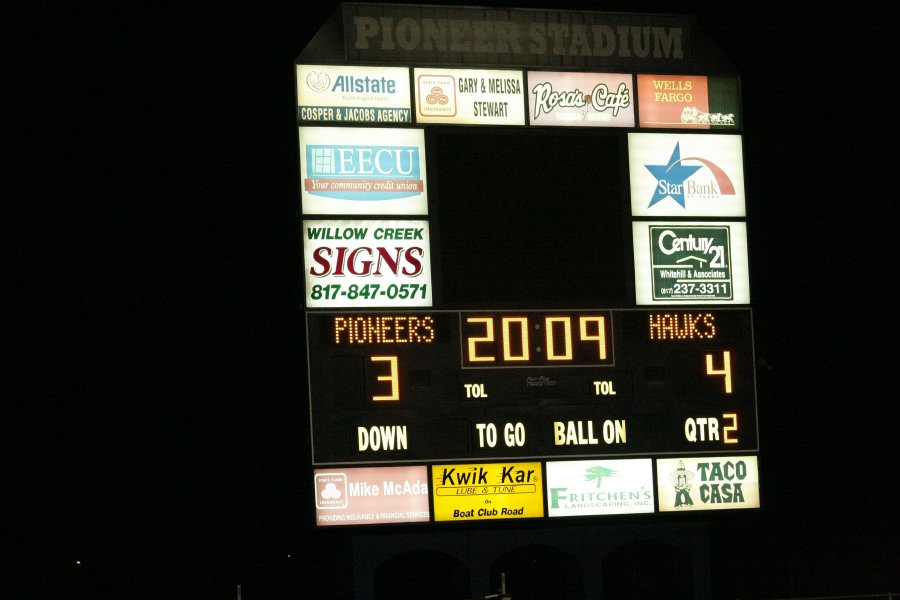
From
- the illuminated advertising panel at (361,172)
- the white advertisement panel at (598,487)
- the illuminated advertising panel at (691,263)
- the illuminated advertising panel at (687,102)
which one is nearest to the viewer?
the illuminated advertising panel at (361,172)

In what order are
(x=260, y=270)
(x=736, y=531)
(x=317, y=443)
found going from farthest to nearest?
(x=260, y=270), (x=736, y=531), (x=317, y=443)

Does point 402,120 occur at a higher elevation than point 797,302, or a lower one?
higher

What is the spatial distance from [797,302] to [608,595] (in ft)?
31.7

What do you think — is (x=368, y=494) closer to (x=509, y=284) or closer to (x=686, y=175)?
(x=509, y=284)

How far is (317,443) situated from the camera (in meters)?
13.7

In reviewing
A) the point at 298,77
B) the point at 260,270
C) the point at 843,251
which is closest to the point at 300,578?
the point at 260,270

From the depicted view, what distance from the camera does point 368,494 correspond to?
13.9 m

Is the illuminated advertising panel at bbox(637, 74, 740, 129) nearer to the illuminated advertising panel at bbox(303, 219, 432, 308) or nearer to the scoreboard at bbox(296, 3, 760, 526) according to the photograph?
the scoreboard at bbox(296, 3, 760, 526)

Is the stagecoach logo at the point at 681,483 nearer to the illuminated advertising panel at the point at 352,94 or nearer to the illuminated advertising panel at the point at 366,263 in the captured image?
the illuminated advertising panel at the point at 366,263

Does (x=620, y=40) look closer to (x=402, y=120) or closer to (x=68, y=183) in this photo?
(x=402, y=120)

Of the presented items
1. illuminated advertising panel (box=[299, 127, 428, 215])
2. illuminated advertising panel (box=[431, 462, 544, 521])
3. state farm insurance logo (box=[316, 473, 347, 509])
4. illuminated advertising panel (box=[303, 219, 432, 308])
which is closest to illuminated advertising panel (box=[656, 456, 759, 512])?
illuminated advertising panel (box=[431, 462, 544, 521])

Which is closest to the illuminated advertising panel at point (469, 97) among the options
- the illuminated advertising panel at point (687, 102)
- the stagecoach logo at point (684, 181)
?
the illuminated advertising panel at point (687, 102)

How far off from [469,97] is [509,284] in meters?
2.05

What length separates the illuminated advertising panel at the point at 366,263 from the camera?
45.8ft
